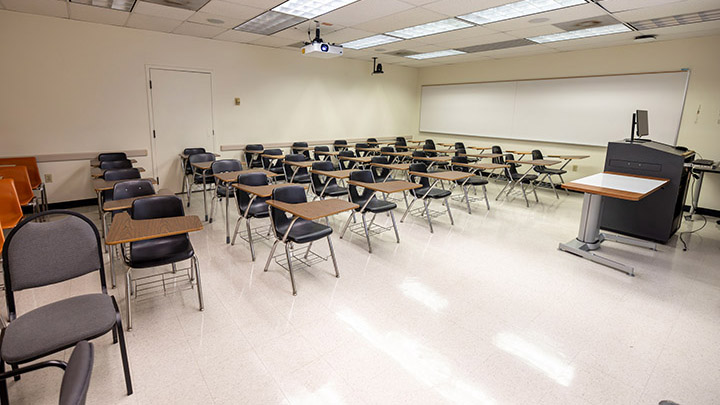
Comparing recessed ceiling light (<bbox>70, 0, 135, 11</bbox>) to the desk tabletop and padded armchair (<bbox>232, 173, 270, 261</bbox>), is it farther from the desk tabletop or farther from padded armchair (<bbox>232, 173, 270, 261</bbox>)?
the desk tabletop

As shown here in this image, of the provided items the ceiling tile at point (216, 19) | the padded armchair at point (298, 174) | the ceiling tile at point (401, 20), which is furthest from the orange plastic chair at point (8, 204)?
the ceiling tile at point (401, 20)

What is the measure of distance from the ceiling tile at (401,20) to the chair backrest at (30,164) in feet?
17.7

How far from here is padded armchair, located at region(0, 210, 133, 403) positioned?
66.8 inches

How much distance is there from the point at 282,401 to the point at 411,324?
1177 mm

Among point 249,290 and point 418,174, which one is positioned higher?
point 418,174

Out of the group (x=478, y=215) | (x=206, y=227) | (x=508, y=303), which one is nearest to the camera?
(x=508, y=303)

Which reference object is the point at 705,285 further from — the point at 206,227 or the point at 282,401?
the point at 206,227

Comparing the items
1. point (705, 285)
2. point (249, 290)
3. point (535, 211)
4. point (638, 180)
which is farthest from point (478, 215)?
point (249, 290)

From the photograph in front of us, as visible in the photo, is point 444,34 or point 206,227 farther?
point 444,34

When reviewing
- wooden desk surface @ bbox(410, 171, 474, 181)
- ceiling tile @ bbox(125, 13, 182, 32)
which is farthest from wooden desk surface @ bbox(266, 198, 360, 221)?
ceiling tile @ bbox(125, 13, 182, 32)

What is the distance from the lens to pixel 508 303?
10.5ft

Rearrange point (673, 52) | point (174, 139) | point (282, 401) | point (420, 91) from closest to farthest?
1. point (282, 401)
2. point (673, 52)
3. point (174, 139)
4. point (420, 91)

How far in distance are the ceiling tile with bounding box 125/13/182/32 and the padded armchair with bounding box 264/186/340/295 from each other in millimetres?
3967

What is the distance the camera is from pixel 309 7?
502 centimetres
